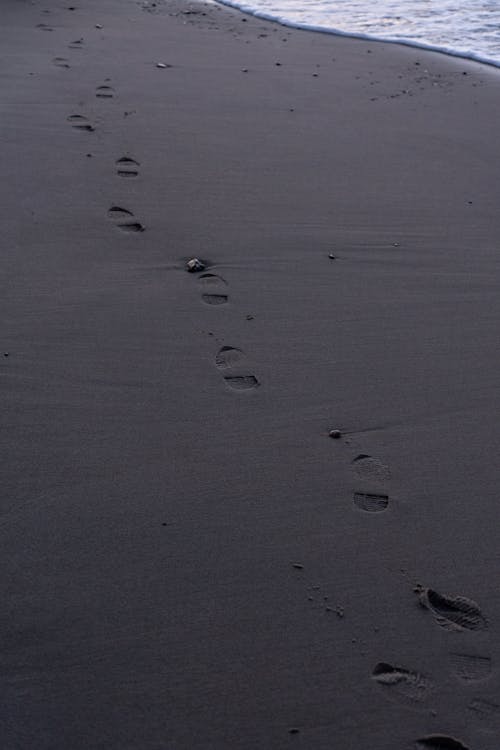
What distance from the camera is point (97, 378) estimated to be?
7.87 ft

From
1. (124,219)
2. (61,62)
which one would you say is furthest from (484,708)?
(61,62)

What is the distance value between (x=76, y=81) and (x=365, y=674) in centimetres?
410

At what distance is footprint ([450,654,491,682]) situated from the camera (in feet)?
5.35

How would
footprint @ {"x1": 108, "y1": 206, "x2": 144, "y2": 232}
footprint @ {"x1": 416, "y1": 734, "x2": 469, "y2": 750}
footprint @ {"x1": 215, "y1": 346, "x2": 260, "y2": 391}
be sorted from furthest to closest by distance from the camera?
footprint @ {"x1": 108, "y1": 206, "x2": 144, "y2": 232}
footprint @ {"x1": 215, "y1": 346, "x2": 260, "y2": 391}
footprint @ {"x1": 416, "y1": 734, "x2": 469, "y2": 750}

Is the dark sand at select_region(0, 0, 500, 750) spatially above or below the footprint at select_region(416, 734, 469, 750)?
above

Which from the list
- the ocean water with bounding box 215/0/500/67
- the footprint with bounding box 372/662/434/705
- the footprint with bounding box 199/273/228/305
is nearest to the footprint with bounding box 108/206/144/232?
the footprint with bounding box 199/273/228/305

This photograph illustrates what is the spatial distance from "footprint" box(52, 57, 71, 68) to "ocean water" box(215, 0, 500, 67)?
7.33 ft

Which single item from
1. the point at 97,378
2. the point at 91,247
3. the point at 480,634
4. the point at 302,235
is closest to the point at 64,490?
the point at 97,378

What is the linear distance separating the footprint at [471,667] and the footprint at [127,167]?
8.72ft

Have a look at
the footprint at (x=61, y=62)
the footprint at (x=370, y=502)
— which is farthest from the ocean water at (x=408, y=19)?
the footprint at (x=370, y=502)

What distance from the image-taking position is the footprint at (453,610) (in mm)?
1736

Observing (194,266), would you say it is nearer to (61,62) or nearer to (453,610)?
(453,610)

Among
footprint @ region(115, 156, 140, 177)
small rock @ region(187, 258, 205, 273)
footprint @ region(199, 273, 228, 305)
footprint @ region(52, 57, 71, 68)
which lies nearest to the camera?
footprint @ region(199, 273, 228, 305)

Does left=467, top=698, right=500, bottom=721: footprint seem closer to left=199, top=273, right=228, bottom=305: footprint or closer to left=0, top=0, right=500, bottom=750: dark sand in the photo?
left=0, top=0, right=500, bottom=750: dark sand
